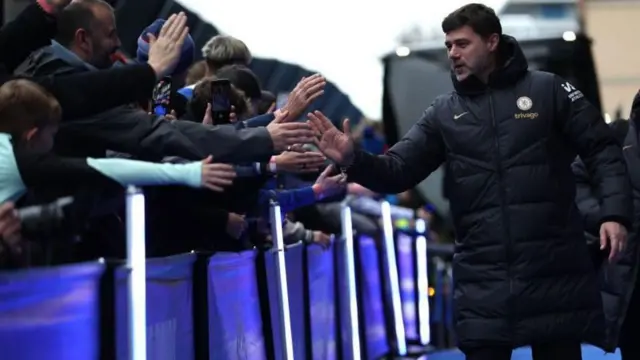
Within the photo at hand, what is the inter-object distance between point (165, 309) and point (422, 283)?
334 inches

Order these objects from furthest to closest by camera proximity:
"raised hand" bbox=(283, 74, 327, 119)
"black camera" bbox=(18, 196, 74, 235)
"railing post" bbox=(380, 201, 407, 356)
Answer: "railing post" bbox=(380, 201, 407, 356) → "raised hand" bbox=(283, 74, 327, 119) → "black camera" bbox=(18, 196, 74, 235)

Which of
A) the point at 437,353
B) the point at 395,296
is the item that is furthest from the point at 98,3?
the point at 437,353

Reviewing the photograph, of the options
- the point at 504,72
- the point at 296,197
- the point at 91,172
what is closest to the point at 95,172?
the point at 91,172

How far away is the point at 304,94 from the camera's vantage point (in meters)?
6.29

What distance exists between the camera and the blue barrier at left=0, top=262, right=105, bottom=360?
13.5ft

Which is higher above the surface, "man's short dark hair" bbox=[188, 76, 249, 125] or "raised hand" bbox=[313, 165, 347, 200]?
"man's short dark hair" bbox=[188, 76, 249, 125]

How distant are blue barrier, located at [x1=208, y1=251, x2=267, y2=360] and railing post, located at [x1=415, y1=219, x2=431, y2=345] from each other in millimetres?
6687

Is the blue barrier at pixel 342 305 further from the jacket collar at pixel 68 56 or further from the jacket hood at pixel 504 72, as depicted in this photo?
the jacket collar at pixel 68 56

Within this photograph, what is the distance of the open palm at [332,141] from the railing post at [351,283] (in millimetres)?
3905

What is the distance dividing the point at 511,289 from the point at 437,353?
7188 mm

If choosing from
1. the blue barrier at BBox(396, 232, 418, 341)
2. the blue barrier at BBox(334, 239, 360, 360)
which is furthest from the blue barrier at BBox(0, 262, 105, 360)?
the blue barrier at BBox(396, 232, 418, 341)

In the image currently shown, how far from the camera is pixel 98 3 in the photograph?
234 inches

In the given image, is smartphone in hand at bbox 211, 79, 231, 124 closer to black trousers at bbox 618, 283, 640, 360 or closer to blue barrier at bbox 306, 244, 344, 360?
blue barrier at bbox 306, 244, 344, 360

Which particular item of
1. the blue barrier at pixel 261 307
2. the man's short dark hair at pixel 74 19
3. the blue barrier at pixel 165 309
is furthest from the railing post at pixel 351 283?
the man's short dark hair at pixel 74 19
